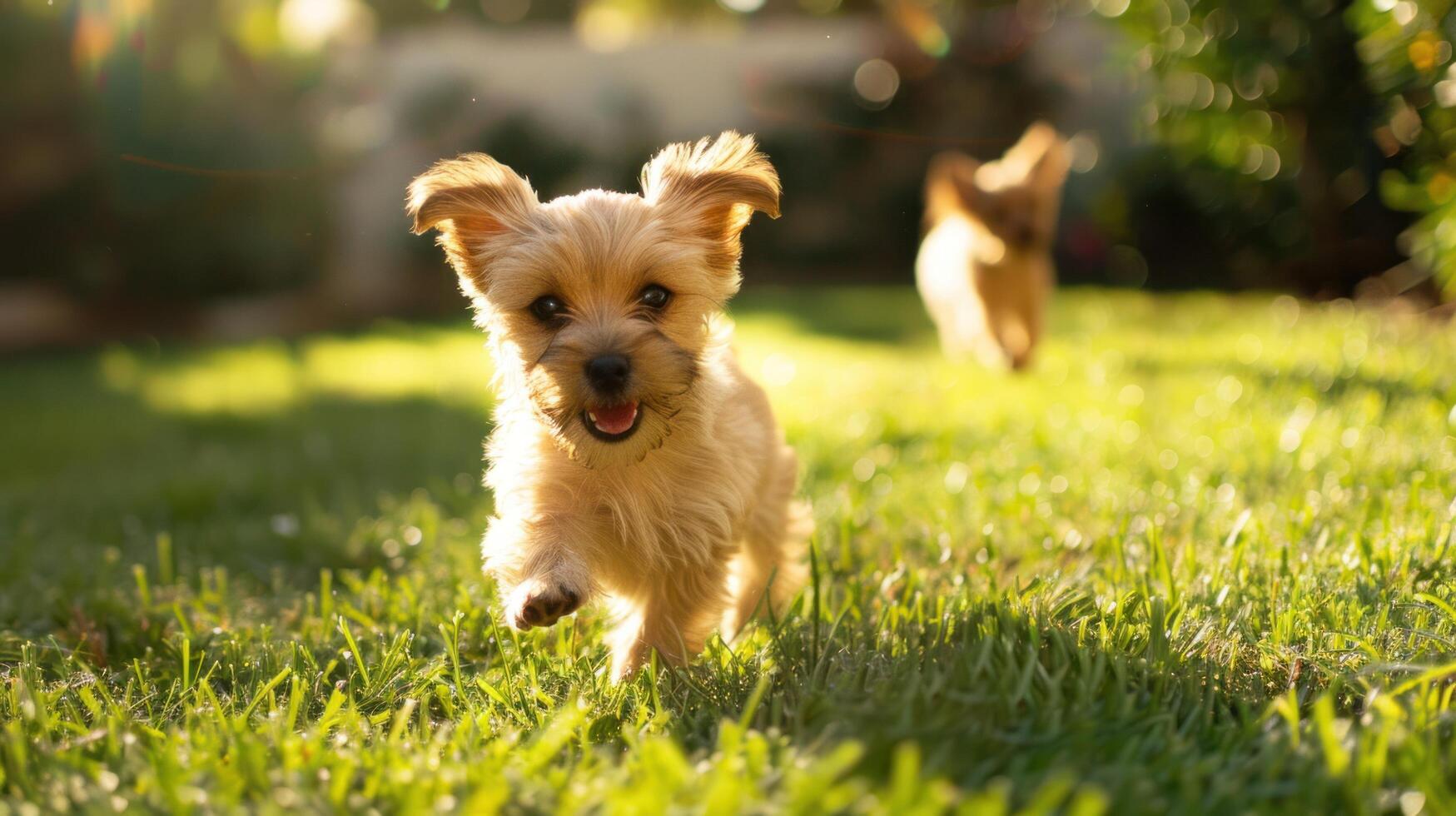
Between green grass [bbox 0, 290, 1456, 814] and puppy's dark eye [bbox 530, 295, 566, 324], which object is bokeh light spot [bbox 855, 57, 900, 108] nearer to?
green grass [bbox 0, 290, 1456, 814]

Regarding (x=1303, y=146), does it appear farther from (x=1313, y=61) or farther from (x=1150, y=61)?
(x=1150, y=61)

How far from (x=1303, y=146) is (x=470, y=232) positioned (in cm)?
810

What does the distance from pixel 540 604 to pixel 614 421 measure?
0.48m

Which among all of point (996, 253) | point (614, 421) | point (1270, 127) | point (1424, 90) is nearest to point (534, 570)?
point (614, 421)

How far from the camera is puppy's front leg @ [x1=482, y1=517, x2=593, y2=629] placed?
7.85ft

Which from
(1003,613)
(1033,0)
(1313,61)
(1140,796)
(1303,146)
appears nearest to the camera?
(1140,796)

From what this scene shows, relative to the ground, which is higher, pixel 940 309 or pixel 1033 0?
pixel 1033 0

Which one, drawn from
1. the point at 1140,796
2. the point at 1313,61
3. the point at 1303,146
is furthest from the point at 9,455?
the point at 1303,146

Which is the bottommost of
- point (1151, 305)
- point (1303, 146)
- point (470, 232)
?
point (1151, 305)

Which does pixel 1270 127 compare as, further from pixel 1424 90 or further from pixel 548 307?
pixel 548 307

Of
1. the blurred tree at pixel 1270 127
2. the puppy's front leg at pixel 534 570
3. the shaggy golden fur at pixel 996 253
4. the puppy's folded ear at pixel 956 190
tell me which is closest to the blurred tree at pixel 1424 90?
the blurred tree at pixel 1270 127

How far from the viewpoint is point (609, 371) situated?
8.54ft

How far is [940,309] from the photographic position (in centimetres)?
820

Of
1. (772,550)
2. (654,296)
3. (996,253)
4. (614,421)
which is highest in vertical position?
(654,296)
